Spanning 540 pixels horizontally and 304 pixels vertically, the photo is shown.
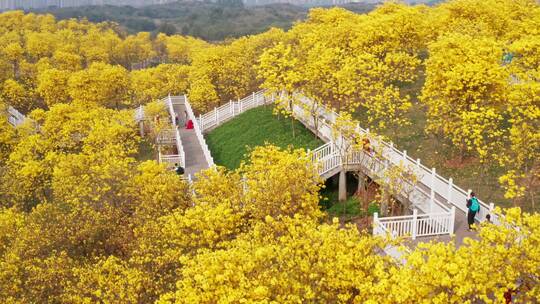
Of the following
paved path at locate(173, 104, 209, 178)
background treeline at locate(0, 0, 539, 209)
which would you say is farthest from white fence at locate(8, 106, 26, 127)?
paved path at locate(173, 104, 209, 178)

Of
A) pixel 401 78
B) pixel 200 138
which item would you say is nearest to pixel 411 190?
pixel 401 78

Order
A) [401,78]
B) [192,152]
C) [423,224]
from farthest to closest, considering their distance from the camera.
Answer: [192,152], [401,78], [423,224]

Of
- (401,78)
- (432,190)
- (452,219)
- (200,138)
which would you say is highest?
(401,78)

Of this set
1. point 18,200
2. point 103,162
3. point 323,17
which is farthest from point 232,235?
point 323,17

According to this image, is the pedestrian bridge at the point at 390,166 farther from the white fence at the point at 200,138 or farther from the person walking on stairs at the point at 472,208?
the person walking on stairs at the point at 472,208

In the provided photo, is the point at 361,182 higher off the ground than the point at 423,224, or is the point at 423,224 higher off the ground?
the point at 423,224

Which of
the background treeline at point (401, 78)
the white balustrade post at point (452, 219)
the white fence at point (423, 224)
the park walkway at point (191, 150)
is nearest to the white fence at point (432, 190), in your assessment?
the white balustrade post at point (452, 219)

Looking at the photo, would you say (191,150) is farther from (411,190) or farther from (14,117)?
(14,117)
